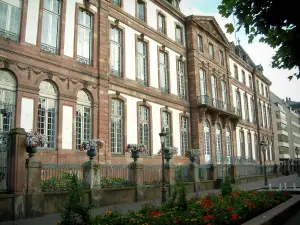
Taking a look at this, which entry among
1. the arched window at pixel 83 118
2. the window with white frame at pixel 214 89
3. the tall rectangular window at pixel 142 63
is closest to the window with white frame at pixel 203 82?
the window with white frame at pixel 214 89

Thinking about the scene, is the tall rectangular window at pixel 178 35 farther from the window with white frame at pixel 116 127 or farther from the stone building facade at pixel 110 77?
the window with white frame at pixel 116 127

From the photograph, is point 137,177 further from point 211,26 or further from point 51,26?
point 211,26

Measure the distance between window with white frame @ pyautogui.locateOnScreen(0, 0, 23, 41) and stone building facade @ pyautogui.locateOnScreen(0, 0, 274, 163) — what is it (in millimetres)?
45

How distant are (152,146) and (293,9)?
15474 millimetres

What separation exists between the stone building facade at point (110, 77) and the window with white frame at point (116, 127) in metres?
0.06

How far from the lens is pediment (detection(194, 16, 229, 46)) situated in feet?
95.4


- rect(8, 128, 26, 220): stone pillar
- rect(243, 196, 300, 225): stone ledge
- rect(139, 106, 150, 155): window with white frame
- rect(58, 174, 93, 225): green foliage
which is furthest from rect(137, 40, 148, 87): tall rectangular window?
rect(58, 174, 93, 225): green foliage

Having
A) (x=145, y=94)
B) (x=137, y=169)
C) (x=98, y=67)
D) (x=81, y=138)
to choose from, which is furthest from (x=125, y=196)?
(x=145, y=94)

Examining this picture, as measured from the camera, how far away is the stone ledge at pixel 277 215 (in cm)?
715

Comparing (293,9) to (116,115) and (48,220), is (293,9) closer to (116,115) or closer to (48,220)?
(48,220)

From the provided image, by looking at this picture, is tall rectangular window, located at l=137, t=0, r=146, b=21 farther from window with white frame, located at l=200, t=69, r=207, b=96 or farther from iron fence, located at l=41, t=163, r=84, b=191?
iron fence, located at l=41, t=163, r=84, b=191

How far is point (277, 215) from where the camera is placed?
8.23 m

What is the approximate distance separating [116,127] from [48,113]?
193 inches

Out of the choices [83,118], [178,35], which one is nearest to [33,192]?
[83,118]
